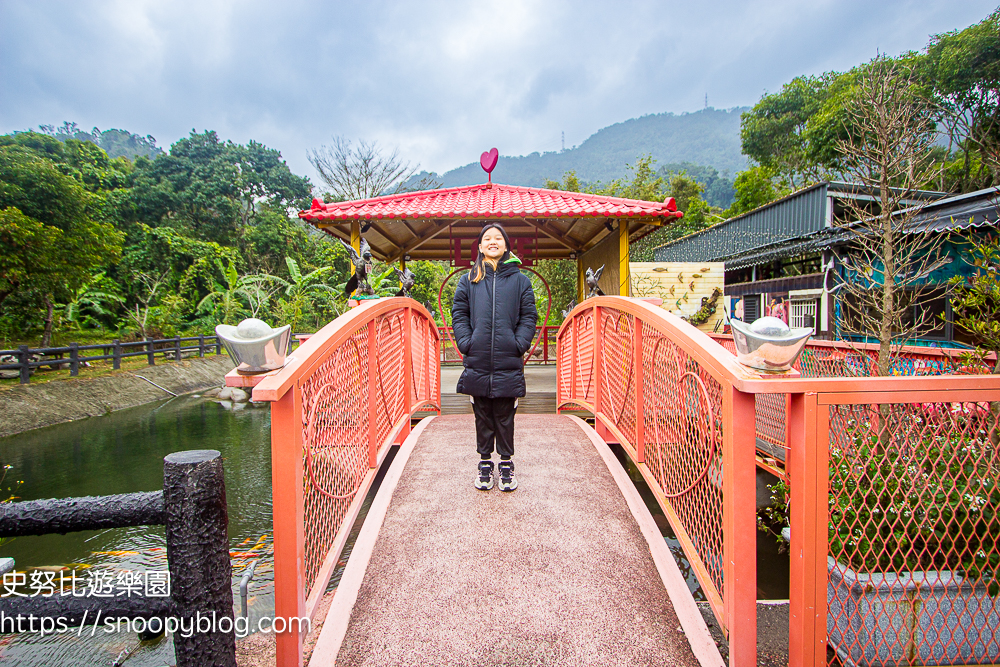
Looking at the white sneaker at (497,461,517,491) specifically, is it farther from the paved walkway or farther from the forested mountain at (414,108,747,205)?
the forested mountain at (414,108,747,205)

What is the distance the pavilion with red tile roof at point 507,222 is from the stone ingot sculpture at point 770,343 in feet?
15.4

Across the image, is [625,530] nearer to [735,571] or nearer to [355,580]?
[735,571]

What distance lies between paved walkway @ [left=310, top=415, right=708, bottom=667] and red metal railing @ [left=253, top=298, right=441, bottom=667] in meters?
0.19

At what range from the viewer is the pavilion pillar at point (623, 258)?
6.55 m

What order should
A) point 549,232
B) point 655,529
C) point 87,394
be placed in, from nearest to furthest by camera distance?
point 655,529 → point 549,232 → point 87,394

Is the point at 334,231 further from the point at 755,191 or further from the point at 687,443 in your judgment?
the point at 755,191

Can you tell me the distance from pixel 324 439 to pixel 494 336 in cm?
113

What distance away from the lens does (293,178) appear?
2969 centimetres

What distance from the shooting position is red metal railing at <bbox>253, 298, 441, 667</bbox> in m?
1.79

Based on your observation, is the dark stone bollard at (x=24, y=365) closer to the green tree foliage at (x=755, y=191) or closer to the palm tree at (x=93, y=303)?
the palm tree at (x=93, y=303)

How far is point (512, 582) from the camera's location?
7.29ft

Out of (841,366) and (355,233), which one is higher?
(355,233)

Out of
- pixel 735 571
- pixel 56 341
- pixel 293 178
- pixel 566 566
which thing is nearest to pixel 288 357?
pixel 566 566

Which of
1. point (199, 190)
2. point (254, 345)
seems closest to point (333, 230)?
point (254, 345)
